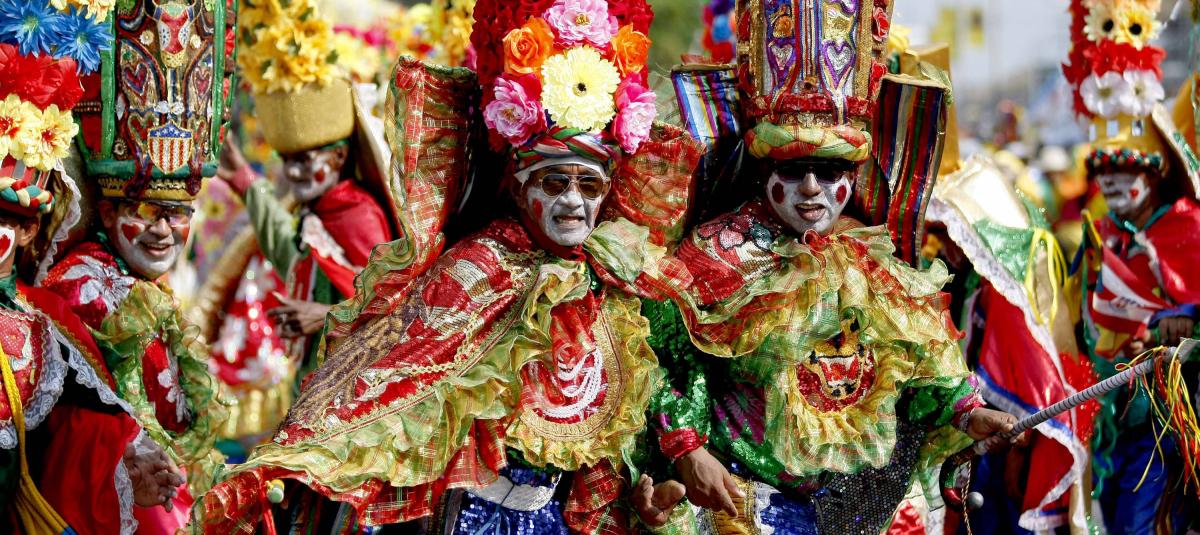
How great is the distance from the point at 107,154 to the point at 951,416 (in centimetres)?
285

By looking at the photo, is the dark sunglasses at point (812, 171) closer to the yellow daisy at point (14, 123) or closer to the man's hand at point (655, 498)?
the man's hand at point (655, 498)

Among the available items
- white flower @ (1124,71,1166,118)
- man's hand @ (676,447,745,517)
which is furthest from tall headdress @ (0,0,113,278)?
white flower @ (1124,71,1166,118)

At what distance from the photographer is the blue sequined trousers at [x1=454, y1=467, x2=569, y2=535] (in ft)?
15.6

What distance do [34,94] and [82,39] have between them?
320 millimetres

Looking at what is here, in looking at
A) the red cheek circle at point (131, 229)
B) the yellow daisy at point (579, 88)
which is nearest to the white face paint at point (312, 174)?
the red cheek circle at point (131, 229)

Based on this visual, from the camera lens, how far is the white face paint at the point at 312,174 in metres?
7.49

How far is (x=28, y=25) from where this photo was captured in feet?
14.6

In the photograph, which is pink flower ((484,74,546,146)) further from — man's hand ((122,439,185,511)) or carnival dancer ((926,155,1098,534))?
carnival dancer ((926,155,1098,534))

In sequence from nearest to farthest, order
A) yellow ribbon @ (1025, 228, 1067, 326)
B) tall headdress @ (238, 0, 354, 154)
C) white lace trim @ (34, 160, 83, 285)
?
white lace trim @ (34, 160, 83, 285) → yellow ribbon @ (1025, 228, 1067, 326) → tall headdress @ (238, 0, 354, 154)

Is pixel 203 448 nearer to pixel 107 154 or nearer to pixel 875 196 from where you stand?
pixel 107 154

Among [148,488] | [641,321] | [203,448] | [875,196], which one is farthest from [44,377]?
[875,196]

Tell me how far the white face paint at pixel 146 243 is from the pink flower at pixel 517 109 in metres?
1.39

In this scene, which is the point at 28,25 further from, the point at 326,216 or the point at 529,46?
the point at 326,216

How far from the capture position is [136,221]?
5.38 meters
